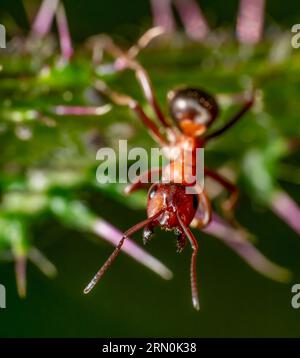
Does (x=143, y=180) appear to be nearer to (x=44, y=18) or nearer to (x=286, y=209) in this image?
(x=286, y=209)

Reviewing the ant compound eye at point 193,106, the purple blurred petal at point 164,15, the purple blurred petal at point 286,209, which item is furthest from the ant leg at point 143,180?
the purple blurred petal at point 164,15

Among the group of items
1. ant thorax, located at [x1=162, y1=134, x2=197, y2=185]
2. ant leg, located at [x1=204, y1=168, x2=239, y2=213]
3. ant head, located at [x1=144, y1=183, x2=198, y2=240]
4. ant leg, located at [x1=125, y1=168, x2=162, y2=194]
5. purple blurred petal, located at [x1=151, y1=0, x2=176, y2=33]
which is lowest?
ant head, located at [x1=144, y1=183, x2=198, y2=240]

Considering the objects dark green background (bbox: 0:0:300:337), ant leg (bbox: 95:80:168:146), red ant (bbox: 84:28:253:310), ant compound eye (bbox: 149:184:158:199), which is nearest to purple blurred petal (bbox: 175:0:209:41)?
dark green background (bbox: 0:0:300:337)

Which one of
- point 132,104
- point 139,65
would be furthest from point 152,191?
point 139,65

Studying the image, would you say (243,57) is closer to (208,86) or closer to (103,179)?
(208,86)

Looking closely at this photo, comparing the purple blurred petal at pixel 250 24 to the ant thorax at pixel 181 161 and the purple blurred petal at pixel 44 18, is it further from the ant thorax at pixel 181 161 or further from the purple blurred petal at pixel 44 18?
the purple blurred petal at pixel 44 18

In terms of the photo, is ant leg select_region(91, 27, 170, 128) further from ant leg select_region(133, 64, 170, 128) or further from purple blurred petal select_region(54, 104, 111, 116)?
purple blurred petal select_region(54, 104, 111, 116)

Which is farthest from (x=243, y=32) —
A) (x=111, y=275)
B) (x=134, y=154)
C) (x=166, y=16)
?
(x=111, y=275)
